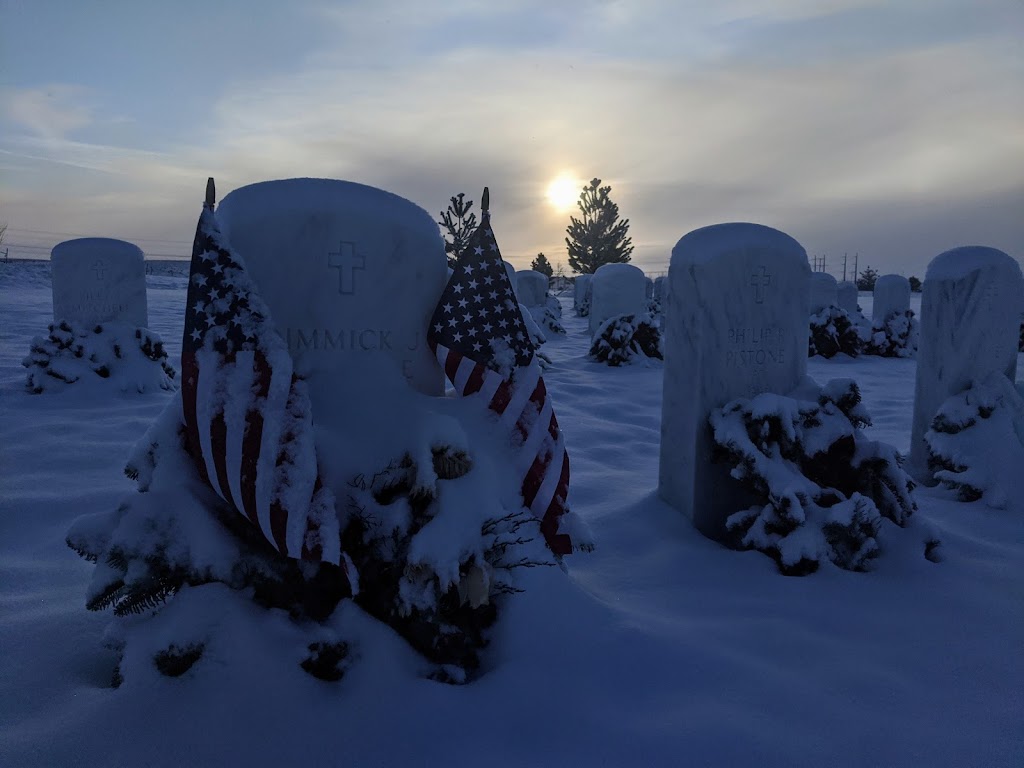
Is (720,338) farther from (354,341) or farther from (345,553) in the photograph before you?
(345,553)

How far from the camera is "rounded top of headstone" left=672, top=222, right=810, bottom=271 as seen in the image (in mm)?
3889

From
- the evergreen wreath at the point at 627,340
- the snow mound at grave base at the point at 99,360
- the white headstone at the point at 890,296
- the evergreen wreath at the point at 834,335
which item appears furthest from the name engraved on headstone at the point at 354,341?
the white headstone at the point at 890,296

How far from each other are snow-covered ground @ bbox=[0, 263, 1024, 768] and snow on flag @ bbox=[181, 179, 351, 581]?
0.35 metres

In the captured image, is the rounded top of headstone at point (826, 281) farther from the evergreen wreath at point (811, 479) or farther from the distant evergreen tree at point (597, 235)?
the distant evergreen tree at point (597, 235)

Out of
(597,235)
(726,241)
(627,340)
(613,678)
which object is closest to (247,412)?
(613,678)

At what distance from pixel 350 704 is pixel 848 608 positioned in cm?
219

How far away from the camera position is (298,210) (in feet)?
8.64

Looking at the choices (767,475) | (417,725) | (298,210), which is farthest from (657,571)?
(298,210)

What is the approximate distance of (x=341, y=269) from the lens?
107 inches

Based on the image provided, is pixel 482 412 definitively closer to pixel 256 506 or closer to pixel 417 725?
pixel 256 506

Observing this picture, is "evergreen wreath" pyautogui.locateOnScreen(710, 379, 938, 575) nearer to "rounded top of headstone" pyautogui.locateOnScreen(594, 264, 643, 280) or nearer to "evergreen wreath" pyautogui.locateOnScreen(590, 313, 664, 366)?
"evergreen wreath" pyautogui.locateOnScreen(590, 313, 664, 366)

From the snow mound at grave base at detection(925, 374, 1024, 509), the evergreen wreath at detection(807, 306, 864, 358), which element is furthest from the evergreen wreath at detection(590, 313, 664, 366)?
the snow mound at grave base at detection(925, 374, 1024, 509)

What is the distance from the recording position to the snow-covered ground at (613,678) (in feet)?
6.28

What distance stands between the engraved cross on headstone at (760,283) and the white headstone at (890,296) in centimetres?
1221
